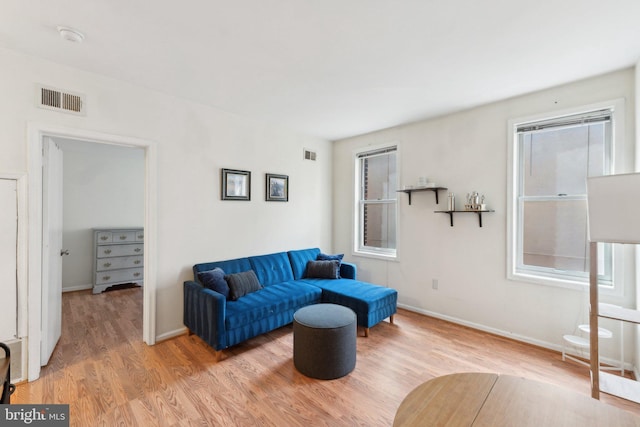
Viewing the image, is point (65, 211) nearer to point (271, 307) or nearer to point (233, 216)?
point (233, 216)

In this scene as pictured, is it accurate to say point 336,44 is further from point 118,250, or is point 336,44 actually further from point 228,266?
point 118,250

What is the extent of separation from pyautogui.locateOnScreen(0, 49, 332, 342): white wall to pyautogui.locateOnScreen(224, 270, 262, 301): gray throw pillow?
499mm

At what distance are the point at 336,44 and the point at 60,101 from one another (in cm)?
240

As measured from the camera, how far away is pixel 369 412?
199cm

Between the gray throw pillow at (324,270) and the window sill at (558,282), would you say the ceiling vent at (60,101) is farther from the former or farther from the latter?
the window sill at (558,282)

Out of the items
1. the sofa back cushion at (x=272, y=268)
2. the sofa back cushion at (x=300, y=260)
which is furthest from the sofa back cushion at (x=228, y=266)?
the sofa back cushion at (x=300, y=260)

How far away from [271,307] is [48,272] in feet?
6.67

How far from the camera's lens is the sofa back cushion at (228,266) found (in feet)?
10.5

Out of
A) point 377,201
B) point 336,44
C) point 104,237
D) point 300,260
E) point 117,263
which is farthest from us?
point 117,263

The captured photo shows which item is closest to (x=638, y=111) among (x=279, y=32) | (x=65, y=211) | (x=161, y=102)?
(x=279, y=32)

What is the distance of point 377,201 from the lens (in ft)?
14.9

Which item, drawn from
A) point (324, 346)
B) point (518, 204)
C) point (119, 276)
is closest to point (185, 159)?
point (324, 346)

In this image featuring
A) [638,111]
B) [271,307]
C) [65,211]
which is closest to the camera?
[638,111]

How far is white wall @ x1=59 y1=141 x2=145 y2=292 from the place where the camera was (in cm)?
499
